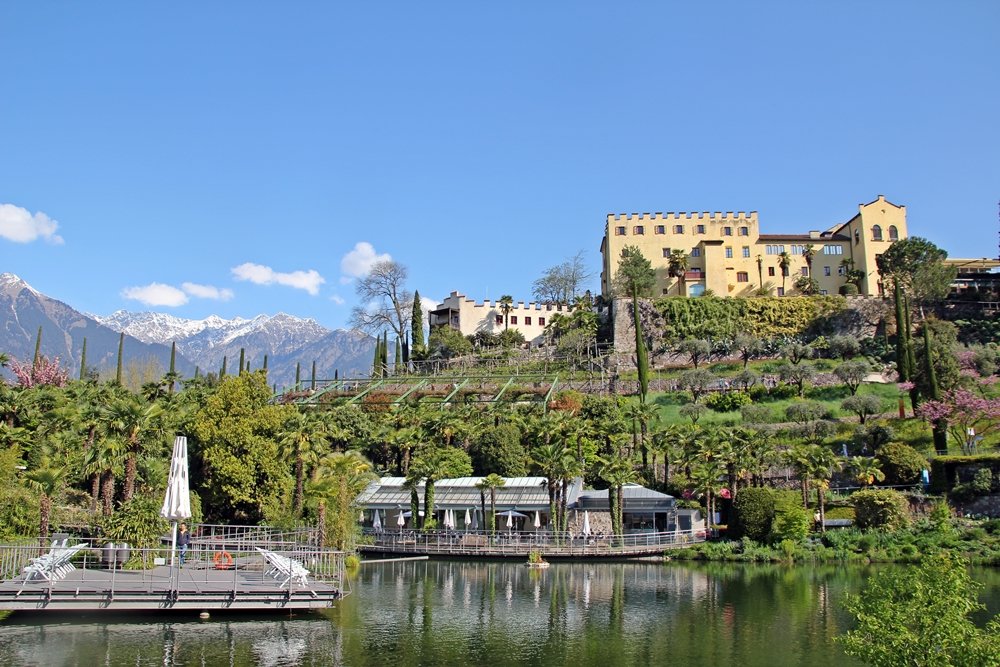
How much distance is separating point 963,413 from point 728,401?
18740mm

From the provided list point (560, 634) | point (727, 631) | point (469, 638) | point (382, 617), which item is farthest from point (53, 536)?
point (727, 631)

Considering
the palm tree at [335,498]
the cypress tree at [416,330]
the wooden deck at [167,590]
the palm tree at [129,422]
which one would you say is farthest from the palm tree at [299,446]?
the cypress tree at [416,330]

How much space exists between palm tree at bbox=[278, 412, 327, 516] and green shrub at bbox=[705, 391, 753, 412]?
118 feet

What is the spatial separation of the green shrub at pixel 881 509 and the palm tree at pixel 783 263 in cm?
5072

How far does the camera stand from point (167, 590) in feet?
85.7

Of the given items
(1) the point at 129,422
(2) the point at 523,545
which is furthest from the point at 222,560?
(2) the point at 523,545

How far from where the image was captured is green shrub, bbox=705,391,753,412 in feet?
222

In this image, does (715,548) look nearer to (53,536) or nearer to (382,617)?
(382,617)

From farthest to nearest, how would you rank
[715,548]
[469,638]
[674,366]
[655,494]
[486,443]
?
[674,366] < [486,443] < [655,494] < [715,548] < [469,638]

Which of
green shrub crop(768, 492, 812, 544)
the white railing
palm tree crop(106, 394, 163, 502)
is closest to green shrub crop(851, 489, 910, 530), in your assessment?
green shrub crop(768, 492, 812, 544)

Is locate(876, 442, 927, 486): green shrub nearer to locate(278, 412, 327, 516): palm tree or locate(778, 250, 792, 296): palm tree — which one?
locate(278, 412, 327, 516): palm tree

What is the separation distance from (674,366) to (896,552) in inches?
1631

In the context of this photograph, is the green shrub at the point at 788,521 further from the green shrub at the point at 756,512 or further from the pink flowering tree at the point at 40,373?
the pink flowering tree at the point at 40,373

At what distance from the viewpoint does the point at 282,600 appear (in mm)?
27109
